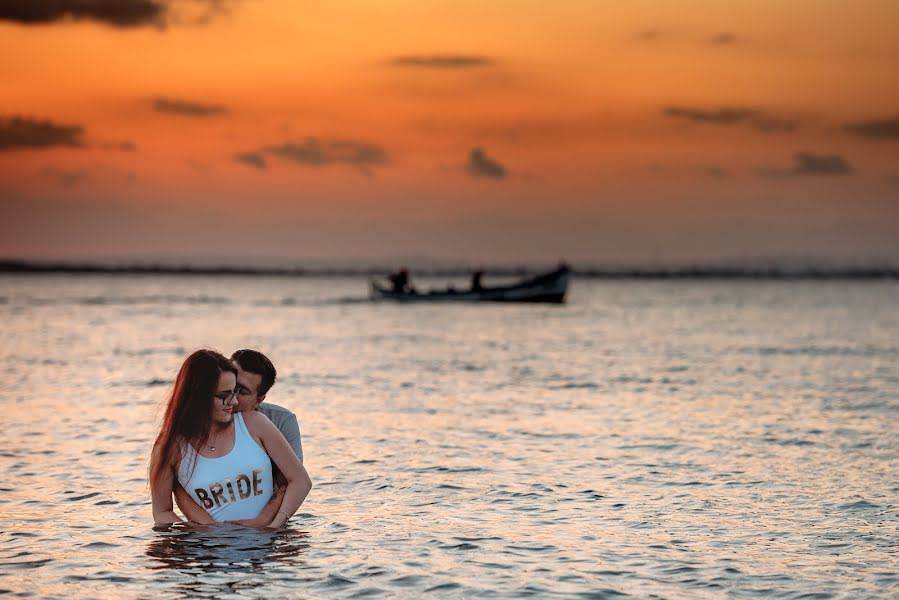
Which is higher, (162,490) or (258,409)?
(258,409)

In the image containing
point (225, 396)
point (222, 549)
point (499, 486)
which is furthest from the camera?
point (499, 486)

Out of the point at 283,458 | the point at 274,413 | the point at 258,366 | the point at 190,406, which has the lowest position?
the point at 283,458

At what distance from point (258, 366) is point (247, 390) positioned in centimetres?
22

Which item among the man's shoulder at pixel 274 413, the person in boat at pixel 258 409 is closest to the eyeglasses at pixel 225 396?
the person in boat at pixel 258 409

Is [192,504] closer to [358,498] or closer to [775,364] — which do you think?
[358,498]

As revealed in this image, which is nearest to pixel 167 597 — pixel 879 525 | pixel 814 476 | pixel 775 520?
pixel 775 520

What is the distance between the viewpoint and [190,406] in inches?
299

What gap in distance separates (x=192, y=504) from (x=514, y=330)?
156ft

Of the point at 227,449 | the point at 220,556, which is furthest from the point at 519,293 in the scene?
the point at 227,449

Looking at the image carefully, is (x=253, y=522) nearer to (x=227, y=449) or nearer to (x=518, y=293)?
(x=227, y=449)

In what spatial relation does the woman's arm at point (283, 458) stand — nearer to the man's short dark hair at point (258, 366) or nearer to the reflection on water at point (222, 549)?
the man's short dark hair at point (258, 366)

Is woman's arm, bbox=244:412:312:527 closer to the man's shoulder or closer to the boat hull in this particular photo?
the man's shoulder

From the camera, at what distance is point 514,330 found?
182 feet

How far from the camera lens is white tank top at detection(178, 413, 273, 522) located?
25.9 feet
